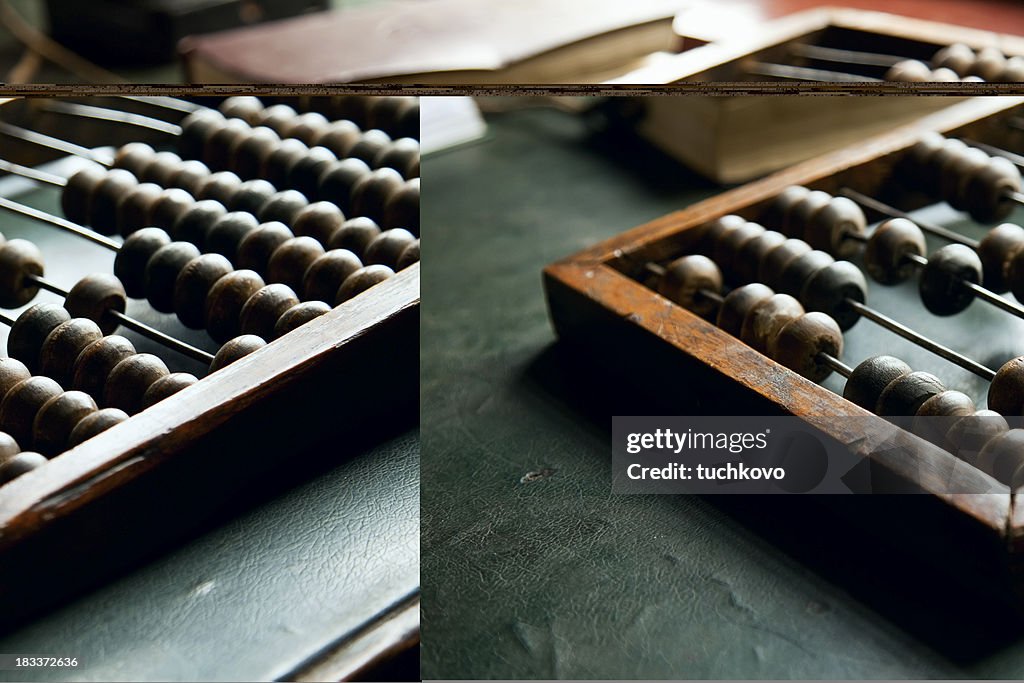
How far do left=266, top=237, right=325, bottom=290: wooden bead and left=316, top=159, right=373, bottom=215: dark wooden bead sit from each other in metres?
A: 0.10

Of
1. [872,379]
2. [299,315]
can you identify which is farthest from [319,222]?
[872,379]

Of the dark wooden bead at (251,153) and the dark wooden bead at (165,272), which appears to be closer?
the dark wooden bead at (165,272)

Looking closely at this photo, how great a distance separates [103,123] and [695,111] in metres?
0.57

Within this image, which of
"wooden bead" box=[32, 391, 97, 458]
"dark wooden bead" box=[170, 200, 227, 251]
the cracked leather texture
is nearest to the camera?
the cracked leather texture

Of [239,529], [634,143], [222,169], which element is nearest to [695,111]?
[634,143]

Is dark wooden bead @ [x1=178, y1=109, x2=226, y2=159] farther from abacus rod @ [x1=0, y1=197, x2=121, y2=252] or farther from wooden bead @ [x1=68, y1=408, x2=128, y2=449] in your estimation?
wooden bead @ [x1=68, y1=408, x2=128, y2=449]

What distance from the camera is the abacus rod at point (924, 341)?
2.11ft

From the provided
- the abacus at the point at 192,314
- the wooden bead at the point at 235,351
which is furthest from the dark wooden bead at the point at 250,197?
the wooden bead at the point at 235,351

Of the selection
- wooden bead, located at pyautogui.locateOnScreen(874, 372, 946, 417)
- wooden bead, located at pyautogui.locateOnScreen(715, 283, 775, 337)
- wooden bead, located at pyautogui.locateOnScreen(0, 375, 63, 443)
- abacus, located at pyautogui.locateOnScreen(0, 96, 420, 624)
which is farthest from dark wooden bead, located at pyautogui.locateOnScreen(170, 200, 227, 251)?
wooden bead, located at pyautogui.locateOnScreen(874, 372, 946, 417)

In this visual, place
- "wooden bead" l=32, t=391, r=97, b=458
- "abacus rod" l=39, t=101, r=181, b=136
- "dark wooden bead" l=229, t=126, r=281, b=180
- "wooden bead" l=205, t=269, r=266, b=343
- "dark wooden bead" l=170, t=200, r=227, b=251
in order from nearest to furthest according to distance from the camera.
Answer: "wooden bead" l=32, t=391, r=97, b=458 < "wooden bead" l=205, t=269, r=266, b=343 < "dark wooden bead" l=170, t=200, r=227, b=251 < "dark wooden bead" l=229, t=126, r=281, b=180 < "abacus rod" l=39, t=101, r=181, b=136

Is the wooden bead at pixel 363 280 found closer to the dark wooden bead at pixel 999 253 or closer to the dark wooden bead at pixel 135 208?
the dark wooden bead at pixel 135 208

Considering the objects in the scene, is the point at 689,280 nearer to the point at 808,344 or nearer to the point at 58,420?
the point at 808,344

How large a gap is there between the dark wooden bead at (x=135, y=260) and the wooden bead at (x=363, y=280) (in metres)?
0.15

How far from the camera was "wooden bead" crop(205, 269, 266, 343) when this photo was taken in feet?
2.21
